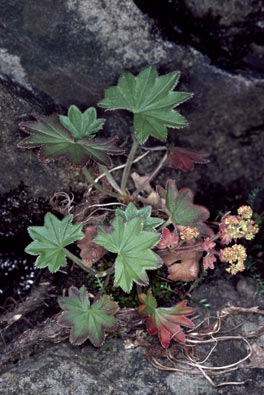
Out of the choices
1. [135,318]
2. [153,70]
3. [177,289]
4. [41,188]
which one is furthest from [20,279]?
[153,70]

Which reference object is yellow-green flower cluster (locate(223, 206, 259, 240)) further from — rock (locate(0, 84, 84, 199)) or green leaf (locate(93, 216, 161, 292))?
rock (locate(0, 84, 84, 199))

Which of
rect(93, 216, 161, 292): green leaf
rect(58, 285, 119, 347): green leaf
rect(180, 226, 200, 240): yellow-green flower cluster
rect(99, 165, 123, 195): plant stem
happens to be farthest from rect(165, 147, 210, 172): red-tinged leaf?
rect(58, 285, 119, 347): green leaf

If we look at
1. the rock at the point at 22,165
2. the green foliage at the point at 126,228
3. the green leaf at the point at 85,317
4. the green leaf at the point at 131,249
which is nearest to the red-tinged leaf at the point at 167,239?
the green foliage at the point at 126,228

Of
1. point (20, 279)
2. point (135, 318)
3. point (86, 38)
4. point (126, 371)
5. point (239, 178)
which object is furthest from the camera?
point (239, 178)

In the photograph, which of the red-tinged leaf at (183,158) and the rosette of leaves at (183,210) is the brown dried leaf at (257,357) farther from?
the red-tinged leaf at (183,158)

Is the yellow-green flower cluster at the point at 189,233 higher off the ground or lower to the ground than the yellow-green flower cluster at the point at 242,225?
lower

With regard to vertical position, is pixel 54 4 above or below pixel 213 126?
above

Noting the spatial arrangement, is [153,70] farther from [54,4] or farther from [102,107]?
[54,4]

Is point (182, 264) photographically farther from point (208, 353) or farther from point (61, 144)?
point (61, 144)

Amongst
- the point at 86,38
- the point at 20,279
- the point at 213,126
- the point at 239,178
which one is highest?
the point at 86,38

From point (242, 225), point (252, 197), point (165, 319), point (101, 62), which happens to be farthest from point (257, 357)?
point (101, 62)
